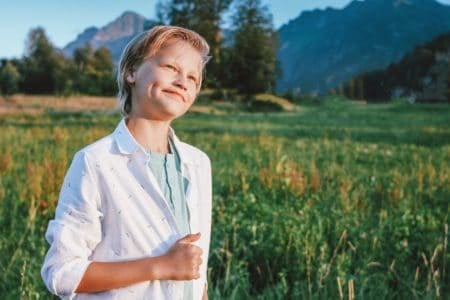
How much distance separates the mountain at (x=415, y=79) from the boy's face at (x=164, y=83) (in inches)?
900

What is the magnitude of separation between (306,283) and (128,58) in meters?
1.96

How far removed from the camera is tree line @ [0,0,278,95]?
3288 centimetres

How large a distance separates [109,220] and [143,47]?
0.42 m

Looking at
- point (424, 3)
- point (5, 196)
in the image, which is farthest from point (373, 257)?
point (424, 3)

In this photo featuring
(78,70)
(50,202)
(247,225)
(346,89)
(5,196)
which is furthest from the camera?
(78,70)

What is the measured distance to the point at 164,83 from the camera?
1.37 metres

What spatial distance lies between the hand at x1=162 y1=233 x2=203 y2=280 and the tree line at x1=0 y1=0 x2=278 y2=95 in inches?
1156

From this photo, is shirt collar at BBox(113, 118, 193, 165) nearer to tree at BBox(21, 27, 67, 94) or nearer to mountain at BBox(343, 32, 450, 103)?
mountain at BBox(343, 32, 450, 103)

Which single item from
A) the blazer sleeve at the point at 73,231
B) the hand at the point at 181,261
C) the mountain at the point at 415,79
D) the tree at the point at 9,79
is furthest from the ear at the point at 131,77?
the tree at the point at 9,79

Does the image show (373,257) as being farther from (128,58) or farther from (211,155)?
(211,155)

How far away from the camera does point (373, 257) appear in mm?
3393

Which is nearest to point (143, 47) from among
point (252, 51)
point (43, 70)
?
point (252, 51)

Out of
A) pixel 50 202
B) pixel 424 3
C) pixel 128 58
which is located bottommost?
pixel 50 202

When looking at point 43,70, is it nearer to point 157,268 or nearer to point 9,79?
point 9,79
